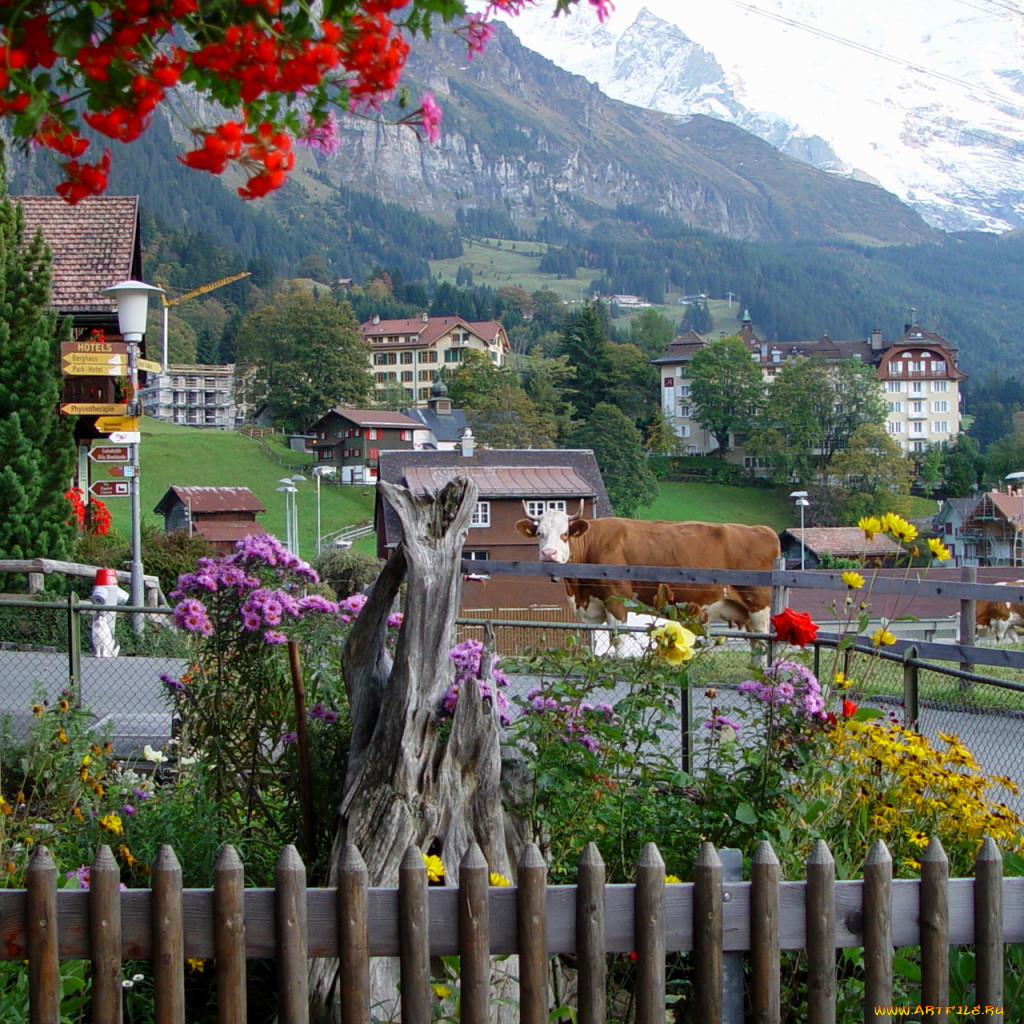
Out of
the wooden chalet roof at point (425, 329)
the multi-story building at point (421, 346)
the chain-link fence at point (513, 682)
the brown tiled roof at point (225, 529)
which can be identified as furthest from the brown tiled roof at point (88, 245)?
the wooden chalet roof at point (425, 329)

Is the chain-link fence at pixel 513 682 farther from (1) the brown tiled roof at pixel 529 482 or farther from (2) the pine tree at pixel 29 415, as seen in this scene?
(1) the brown tiled roof at pixel 529 482

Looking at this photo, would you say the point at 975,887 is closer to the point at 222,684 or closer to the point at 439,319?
the point at 222,684

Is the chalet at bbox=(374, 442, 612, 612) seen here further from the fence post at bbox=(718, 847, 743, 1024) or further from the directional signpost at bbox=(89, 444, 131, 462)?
the fence post at bbox=(718, 847, 743, 1024)

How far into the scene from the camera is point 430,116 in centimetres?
239

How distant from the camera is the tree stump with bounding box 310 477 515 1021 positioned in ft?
12.9

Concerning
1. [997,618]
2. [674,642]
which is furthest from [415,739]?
[997,618]

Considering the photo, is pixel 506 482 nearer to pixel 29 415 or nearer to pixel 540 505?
pixel 540 505

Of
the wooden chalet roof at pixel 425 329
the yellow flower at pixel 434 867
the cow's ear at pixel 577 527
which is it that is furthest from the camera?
the wooden chalet roof at pixel 425 329

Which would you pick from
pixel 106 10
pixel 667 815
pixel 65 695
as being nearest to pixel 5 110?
pixel 106 10

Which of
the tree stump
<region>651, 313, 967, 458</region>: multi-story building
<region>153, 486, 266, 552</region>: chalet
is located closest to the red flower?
the tree stump

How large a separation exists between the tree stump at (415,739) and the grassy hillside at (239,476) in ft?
191

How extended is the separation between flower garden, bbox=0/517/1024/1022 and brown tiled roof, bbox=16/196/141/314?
20.9 metres

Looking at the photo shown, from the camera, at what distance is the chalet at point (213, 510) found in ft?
184

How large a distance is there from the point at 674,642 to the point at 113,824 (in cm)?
206
